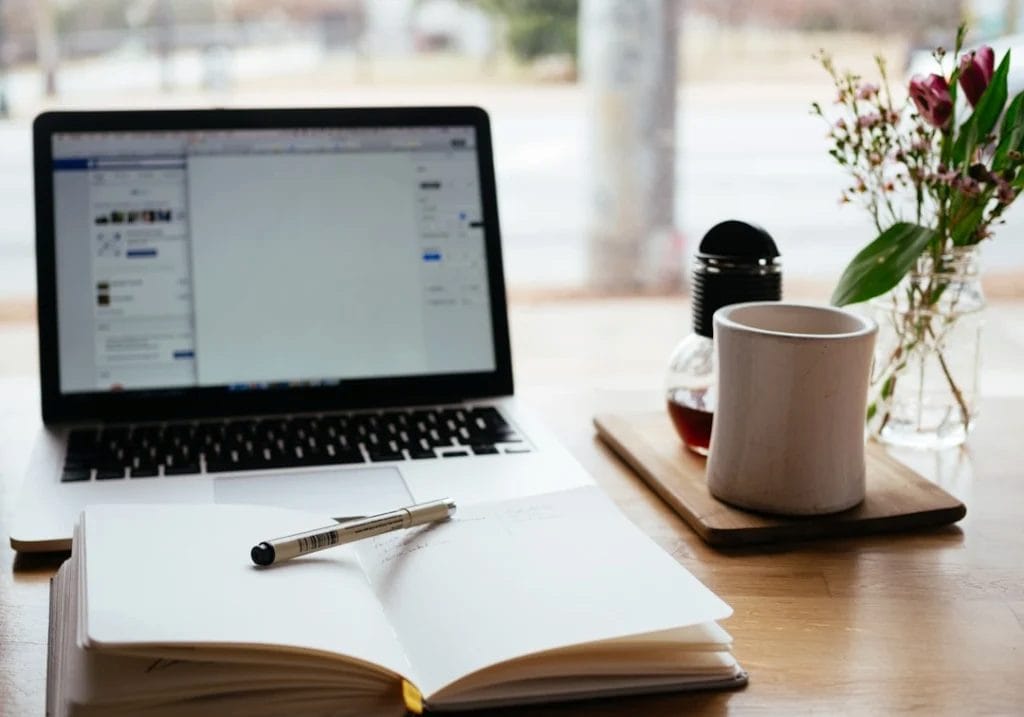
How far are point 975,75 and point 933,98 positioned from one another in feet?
0.20

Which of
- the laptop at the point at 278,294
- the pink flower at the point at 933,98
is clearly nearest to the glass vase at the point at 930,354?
the pink flower at the point at 933,98

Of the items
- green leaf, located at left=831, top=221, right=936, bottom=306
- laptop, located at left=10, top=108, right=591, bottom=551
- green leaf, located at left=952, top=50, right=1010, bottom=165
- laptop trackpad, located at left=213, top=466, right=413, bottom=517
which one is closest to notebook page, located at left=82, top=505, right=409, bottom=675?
laptop trackpad, located at left=213, top=466, right=413, bottom=517

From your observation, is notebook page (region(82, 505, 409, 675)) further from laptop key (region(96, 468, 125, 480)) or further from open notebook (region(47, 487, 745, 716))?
laptop key (region(96, 468, 125, 480))

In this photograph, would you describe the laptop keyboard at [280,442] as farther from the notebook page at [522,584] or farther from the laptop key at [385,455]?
the notebook page at [522,584]

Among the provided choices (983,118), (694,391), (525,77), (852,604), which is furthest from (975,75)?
(525,77)

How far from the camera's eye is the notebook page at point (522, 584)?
63 centimetres

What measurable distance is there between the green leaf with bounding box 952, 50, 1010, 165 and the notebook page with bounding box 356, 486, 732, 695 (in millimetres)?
428

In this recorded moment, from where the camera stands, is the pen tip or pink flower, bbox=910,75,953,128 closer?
the pen tip

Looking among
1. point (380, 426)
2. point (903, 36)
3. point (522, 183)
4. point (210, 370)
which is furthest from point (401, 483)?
point (903, 36)

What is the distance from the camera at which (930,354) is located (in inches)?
40.6

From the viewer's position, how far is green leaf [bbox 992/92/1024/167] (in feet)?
3.16

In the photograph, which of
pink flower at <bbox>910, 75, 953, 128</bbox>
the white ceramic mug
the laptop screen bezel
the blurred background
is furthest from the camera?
the blurred background

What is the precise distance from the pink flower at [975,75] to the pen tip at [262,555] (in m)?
0.67

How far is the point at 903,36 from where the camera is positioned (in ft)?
16.7
